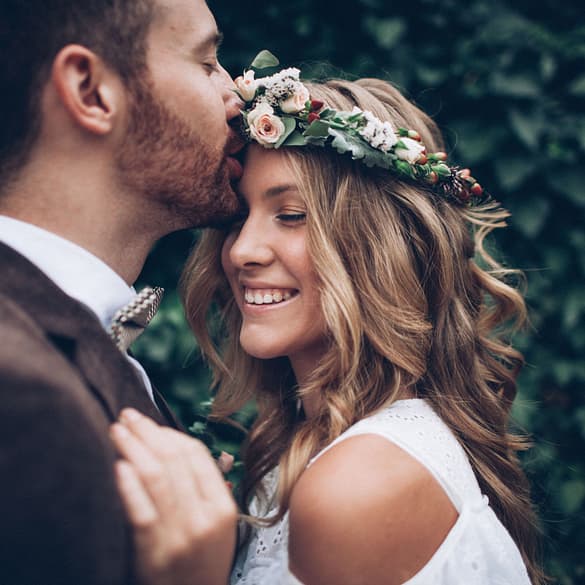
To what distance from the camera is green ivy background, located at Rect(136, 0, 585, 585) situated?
3482 mm

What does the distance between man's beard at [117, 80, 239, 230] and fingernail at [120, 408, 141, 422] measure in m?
0.76

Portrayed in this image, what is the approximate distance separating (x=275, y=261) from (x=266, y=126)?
48 centimetres

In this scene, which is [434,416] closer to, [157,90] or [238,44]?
[157,90]

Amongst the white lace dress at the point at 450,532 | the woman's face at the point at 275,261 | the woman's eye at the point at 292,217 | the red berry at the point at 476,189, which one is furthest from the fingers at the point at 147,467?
the red berry at the point at 476,189

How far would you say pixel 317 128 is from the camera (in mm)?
2316

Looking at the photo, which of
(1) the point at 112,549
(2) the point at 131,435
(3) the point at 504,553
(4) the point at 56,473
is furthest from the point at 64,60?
(3) the point at 504,553

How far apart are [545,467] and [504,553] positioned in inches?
67.5

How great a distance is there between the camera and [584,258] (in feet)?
11.8

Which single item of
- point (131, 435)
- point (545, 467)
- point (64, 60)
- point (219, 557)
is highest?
point (64, 60)

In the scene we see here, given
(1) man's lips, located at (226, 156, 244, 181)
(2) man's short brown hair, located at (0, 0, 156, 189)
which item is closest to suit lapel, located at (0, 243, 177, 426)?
(2) man's short brown hair, located at (0, 0, 156, 189)

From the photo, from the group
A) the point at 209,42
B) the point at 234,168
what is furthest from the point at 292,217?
the point at 209,42

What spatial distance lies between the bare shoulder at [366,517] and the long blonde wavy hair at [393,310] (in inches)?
10.2

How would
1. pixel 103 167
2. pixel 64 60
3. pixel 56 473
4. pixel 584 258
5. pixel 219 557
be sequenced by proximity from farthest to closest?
pixel 584 258
pixel 103 167
pixel 64 60
pixel 219 557
pixel 56 473

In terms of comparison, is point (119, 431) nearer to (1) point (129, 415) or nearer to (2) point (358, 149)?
(1) point (129, 415)
